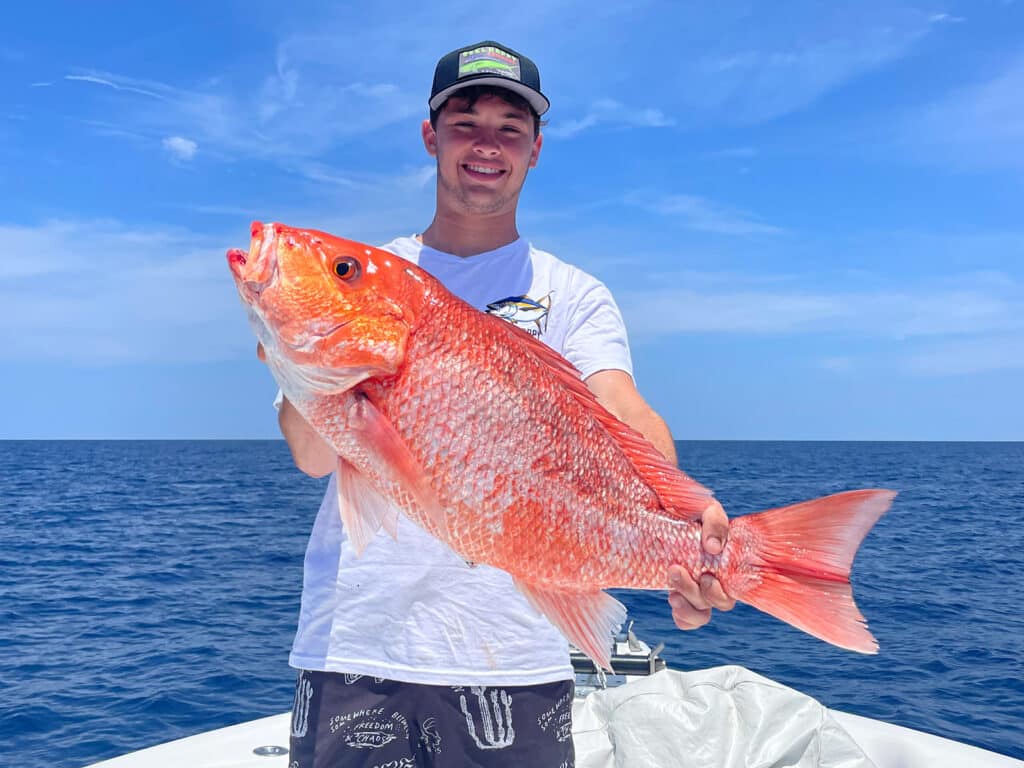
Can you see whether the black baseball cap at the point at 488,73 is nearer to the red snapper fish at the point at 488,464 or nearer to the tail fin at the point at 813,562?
the red snapper fish at the point at 488,464

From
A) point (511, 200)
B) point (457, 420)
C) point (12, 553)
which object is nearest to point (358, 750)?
point (457, 420)

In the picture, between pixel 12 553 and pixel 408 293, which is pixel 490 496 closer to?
pixel 408 293

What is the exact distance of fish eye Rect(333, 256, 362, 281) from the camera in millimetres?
2084

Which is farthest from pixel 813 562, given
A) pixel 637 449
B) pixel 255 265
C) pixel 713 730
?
pixel 713 730

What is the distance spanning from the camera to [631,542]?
210cm

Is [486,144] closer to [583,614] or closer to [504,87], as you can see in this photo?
[504,87]

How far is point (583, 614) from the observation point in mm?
2119

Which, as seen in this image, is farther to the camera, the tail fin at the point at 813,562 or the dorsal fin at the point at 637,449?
the dorsal fin at the point at 637,449

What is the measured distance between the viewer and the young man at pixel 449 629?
8.15ft

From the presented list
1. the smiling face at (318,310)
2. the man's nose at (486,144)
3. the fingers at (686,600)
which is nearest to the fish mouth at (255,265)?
the smiling face at (318,310)

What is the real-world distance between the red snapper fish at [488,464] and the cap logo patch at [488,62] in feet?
2.86

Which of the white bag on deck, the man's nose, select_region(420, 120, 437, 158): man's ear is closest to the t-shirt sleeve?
the man's nose

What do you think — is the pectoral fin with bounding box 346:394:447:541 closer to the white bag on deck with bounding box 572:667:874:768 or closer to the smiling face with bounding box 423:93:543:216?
the smiling face with bounding box 423:93:543:216

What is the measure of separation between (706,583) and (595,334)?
983mm
